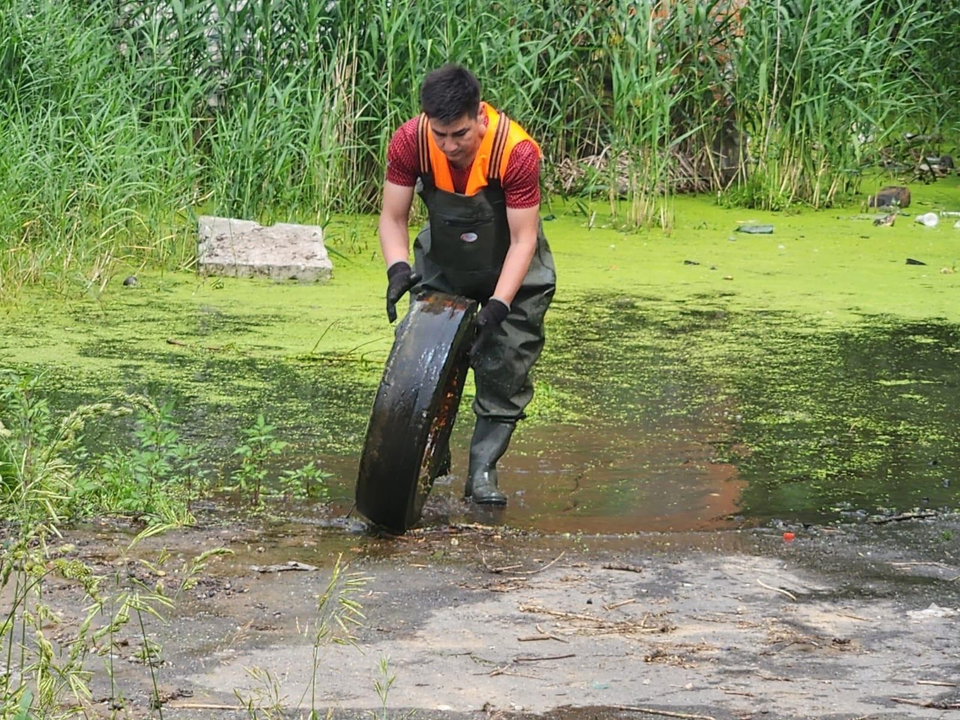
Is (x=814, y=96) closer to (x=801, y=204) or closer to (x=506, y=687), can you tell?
(x=801, y=204)

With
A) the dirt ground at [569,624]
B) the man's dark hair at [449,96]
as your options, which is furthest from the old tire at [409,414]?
the man's dark hair at [449,96]

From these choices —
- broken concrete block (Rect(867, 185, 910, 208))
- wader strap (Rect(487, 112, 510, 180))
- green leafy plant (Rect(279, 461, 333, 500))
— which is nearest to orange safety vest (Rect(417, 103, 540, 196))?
wader strap (Rect(487, 112, 510, 180))

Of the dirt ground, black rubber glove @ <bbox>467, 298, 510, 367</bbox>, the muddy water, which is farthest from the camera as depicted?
the muddy water

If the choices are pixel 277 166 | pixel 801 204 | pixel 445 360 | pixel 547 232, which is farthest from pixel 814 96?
pixel 445 360

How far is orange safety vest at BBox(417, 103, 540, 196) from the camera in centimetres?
431

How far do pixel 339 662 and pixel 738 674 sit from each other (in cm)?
81

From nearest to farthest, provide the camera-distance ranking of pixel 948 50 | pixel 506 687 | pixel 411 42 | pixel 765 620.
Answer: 1. pixel 506 687
2. pixel 765 620
3. pixel 411 42
4. pixel 948 50

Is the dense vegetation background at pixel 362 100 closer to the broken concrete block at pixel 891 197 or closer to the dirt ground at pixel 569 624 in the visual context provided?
the broken concrete block at pixel 891 197

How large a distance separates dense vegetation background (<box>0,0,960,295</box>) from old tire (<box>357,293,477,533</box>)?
135 inches

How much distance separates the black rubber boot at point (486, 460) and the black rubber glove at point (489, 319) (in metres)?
0.42

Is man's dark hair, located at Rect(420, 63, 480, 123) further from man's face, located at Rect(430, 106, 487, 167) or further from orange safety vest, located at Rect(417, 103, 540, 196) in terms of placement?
orange safety vest, located at Rect(417, 103, 540, 196)

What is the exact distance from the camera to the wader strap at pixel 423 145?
4.32 m

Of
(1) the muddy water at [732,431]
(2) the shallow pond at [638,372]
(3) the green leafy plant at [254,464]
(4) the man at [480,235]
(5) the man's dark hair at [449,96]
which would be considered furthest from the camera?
(2) the shallow pond at [638,372]

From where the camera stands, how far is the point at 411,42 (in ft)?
29.7
